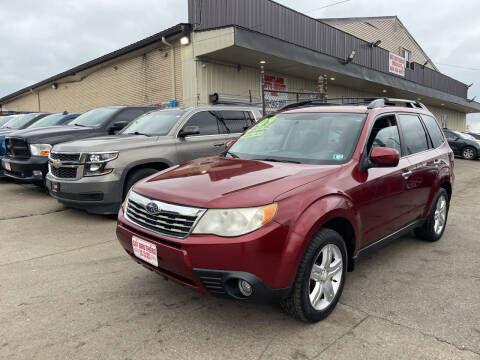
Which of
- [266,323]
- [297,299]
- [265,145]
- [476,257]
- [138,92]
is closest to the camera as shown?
[297,299]

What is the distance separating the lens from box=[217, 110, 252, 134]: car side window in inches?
258

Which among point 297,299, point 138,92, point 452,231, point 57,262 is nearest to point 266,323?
point 297,299

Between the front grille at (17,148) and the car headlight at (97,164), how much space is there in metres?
2.32

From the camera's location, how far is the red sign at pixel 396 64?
19.3 meters

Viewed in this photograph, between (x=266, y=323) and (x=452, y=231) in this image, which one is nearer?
(x=266, y=323)

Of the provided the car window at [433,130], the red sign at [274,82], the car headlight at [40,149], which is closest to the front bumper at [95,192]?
the car headlight at [40,149]

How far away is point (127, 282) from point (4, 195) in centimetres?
525

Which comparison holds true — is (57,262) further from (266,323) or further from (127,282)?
(266,323)

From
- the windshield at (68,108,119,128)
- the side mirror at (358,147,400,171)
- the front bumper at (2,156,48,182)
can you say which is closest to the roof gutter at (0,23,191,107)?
the windshield at (68,108,119,128)

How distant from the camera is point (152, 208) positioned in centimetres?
255

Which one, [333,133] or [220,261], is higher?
[333,133]

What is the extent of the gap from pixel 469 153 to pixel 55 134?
62.5 feet

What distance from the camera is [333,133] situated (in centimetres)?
330

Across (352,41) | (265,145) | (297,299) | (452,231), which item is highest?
(352,41)
